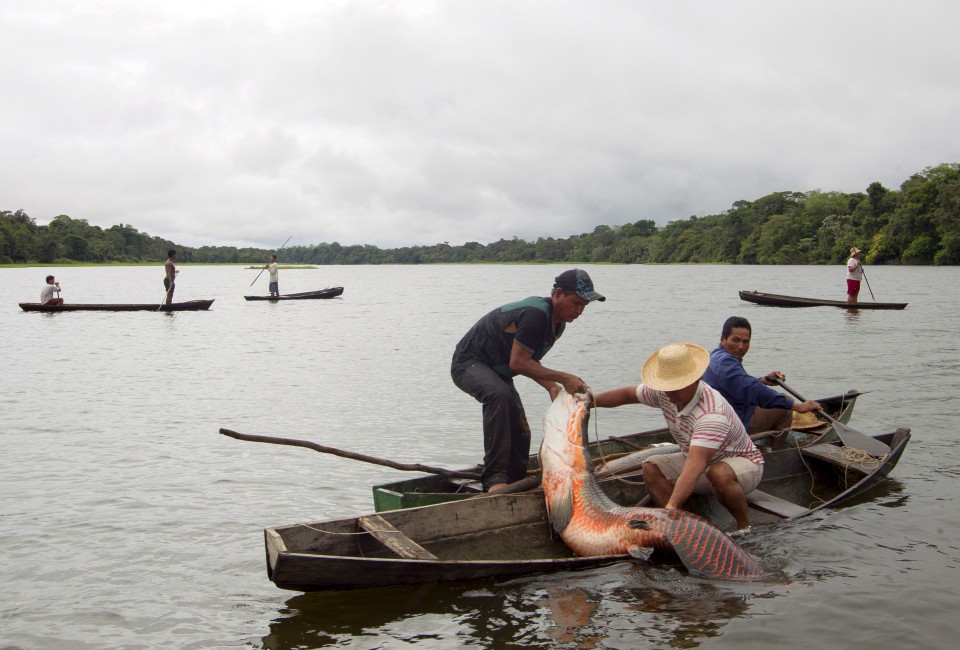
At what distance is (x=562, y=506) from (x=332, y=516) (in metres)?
2.67

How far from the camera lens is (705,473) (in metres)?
6.47

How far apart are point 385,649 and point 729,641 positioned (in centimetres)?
211

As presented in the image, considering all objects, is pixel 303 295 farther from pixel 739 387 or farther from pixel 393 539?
pixel 393 539

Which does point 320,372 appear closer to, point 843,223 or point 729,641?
Result: point 729,641

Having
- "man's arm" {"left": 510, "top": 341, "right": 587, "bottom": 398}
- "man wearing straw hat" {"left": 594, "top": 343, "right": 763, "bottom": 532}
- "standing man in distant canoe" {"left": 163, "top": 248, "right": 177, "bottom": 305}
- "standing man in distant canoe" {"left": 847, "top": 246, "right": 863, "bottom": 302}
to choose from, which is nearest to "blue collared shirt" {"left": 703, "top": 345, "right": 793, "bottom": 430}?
"man wearing straw hat" {"left": 594, "top": 343, "right": 763, "bottom": 532}

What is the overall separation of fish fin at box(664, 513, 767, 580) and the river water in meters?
0.10

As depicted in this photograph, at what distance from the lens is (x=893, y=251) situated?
275ft

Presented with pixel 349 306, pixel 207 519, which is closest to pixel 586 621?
pixel 207 519

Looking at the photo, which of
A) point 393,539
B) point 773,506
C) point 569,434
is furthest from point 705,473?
point 393,539

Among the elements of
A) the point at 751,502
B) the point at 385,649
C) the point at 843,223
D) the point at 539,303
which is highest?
the point at 843,223

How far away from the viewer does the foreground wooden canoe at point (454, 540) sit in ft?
16.8

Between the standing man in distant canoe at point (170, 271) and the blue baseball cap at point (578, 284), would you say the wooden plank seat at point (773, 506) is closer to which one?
the blue baseball cap at point (578, 284)

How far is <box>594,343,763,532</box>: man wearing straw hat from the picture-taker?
5.92 meters

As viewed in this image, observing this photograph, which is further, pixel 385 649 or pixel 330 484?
pixel 330 484
